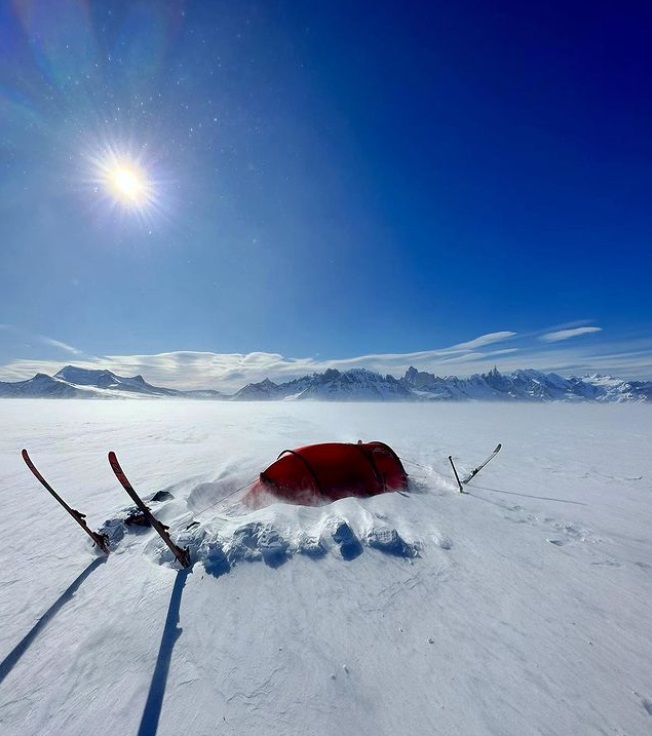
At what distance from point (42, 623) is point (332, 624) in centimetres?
349

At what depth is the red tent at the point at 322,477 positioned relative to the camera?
739cm

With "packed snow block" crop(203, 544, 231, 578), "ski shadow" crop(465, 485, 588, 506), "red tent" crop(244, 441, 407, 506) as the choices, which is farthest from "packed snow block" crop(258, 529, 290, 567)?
"ski shadow" crop(465, 485, 588, 506)

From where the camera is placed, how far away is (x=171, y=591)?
404 cm

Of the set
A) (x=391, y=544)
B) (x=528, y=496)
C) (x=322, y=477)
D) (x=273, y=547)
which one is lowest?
(x=528, y=496)

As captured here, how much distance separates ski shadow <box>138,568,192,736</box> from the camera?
101 inches

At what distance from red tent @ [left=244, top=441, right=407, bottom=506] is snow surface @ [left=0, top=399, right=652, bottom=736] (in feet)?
2.73

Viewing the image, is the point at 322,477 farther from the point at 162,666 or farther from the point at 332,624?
the point at 162,666

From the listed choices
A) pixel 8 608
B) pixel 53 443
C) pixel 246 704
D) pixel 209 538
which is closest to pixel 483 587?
pixel 246 704

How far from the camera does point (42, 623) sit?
373 cm

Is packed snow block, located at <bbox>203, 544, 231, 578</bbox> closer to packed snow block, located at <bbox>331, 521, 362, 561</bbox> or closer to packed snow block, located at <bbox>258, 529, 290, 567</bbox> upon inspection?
packed snow block, located at <bbox>258, 529, 290, 567</bbox>

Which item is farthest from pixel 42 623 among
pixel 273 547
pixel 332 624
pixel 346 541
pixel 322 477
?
pixel 322 477

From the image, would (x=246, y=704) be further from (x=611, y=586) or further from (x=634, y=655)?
Result: (x=611, y=586)

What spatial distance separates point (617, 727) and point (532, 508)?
5.87 metres

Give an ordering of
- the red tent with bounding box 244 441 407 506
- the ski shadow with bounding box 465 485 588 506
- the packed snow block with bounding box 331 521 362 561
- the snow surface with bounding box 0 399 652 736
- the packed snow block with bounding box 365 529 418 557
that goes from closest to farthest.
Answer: the snow surface with bounding box 0 399 652 736 < the packed snow block with bounding box 331 521 362 561 < the packed snow block with bounding box 365 529 418 557 < the red tent with bounding box 244 441 407 506 < the ski shadow with bounding box 465 485 588 506
